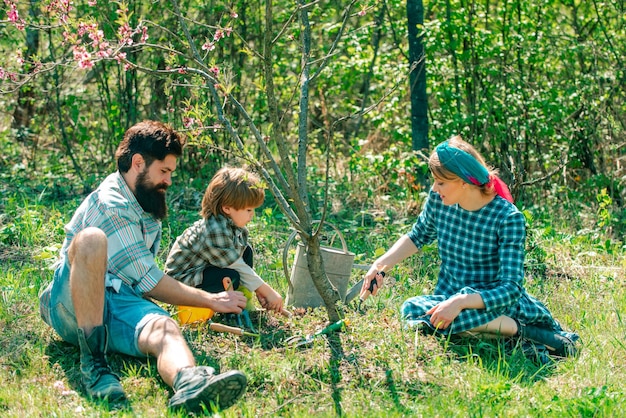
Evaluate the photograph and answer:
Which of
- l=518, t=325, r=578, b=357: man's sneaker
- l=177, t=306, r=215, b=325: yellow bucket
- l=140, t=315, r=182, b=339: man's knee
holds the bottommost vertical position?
l=518, t=325, r=578, b=357: man's sneaker

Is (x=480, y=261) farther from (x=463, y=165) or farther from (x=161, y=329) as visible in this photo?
(x=161, y=329)

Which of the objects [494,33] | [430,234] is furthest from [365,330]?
[494,33]

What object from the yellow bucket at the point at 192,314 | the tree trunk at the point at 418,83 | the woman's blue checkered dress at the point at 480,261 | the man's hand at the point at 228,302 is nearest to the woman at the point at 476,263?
the woman's blue checkered dress at the point at 480,261

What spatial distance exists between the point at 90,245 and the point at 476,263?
1.94 m

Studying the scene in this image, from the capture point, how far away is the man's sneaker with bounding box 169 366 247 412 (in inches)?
123

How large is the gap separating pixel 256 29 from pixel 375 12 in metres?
1.43

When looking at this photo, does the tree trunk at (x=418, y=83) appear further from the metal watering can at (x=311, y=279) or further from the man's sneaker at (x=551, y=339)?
the man's sneaker at (x=551, y=339)

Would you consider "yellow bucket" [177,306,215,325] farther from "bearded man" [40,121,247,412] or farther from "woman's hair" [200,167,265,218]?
"woman's hair" [200,167,265,218]

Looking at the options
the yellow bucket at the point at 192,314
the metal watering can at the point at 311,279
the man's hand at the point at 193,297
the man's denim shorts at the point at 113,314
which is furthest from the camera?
the metal watering can at the point at 311,279

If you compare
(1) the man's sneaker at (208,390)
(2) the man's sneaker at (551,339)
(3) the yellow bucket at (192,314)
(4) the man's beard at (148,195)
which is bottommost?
(2) the man's sneaker at (551,339)

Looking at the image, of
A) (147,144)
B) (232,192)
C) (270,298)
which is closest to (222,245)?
(232,192)

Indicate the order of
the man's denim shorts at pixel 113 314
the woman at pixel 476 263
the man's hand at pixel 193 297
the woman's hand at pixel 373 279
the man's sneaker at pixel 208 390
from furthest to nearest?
the woman's hand at pixel 373 279 < the woman at pixel 476 263 < the man's hand at pixel 193 297 < the man's denim shorts at pixel 113 314 < the man's sneaker at pixel 208 390

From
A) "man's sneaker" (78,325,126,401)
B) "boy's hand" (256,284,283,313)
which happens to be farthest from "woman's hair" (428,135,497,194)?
"man's sneaker" (78,325,126,401)

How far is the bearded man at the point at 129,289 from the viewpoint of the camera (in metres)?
3.46
